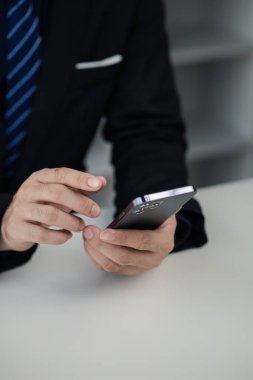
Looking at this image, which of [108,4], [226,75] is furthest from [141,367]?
[226,75]

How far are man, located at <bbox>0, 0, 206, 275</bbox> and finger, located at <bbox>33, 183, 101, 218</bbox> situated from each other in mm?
52

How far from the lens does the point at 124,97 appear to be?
1.14 meters

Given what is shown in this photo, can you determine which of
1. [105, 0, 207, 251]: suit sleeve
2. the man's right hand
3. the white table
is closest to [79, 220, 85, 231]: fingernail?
the man's right hand

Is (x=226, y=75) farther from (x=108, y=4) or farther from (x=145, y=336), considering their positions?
(x=145, y=336)

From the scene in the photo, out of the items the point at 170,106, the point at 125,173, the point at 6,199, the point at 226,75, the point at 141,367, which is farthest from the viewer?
the point at 226,75

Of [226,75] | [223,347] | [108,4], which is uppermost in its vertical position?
[108,4]

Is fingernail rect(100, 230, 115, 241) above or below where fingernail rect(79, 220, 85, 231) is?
below

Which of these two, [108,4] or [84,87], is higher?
[108,4]

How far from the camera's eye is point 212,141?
2131 mm

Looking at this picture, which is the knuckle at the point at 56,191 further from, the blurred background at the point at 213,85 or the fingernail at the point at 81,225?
the blurred background at the point at 213,85

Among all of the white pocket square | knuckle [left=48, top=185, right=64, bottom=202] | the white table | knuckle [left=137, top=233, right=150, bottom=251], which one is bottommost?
the white table

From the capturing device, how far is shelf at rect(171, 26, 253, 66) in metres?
1.89

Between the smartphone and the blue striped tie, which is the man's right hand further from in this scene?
the blue striped tie

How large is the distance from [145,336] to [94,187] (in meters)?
0.20
